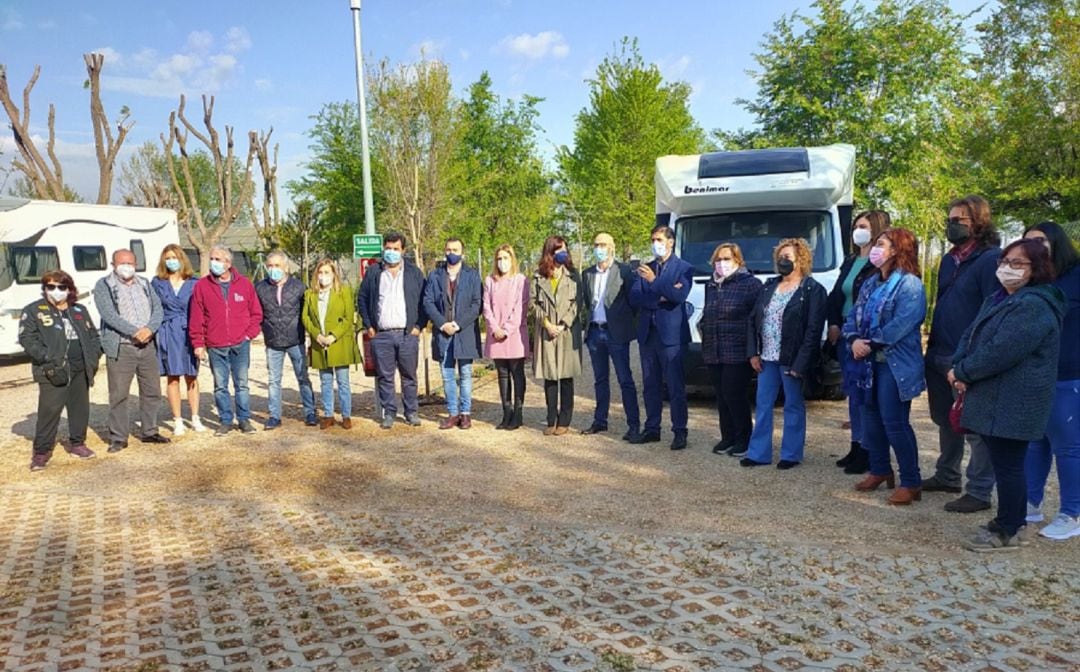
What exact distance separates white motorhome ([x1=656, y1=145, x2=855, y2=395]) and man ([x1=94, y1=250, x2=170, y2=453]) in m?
5.68

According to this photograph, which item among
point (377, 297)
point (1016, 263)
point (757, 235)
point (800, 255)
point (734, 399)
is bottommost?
point (734, 399)

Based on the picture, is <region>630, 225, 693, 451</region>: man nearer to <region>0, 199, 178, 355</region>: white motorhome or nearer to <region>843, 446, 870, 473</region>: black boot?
<region>843, 446, 870, 473</region>: black boot

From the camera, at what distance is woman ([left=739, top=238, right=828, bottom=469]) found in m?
6.00

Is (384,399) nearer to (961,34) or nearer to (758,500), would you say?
(758,500)

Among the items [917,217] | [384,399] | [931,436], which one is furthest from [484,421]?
[917,217]

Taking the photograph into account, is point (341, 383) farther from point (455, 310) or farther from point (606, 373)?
point (606, 373)

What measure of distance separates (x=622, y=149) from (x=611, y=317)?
16.8m

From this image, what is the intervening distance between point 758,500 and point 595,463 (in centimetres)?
160

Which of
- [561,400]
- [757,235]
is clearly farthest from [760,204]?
[561,400]

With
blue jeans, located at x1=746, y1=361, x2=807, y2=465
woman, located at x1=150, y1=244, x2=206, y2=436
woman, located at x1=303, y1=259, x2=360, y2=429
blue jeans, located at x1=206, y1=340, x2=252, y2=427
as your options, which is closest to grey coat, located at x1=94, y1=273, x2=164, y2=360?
woman, located at x1=150, y1=244, x2=206, y2=436

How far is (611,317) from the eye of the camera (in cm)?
744

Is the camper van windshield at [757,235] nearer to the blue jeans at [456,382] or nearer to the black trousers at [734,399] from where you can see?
the black trousers at [734,399]

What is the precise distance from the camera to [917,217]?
43.8 ft

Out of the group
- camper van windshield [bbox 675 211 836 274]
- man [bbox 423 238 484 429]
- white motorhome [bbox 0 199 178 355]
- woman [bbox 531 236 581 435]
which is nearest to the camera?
woman [bbox 531 236 581 435]
